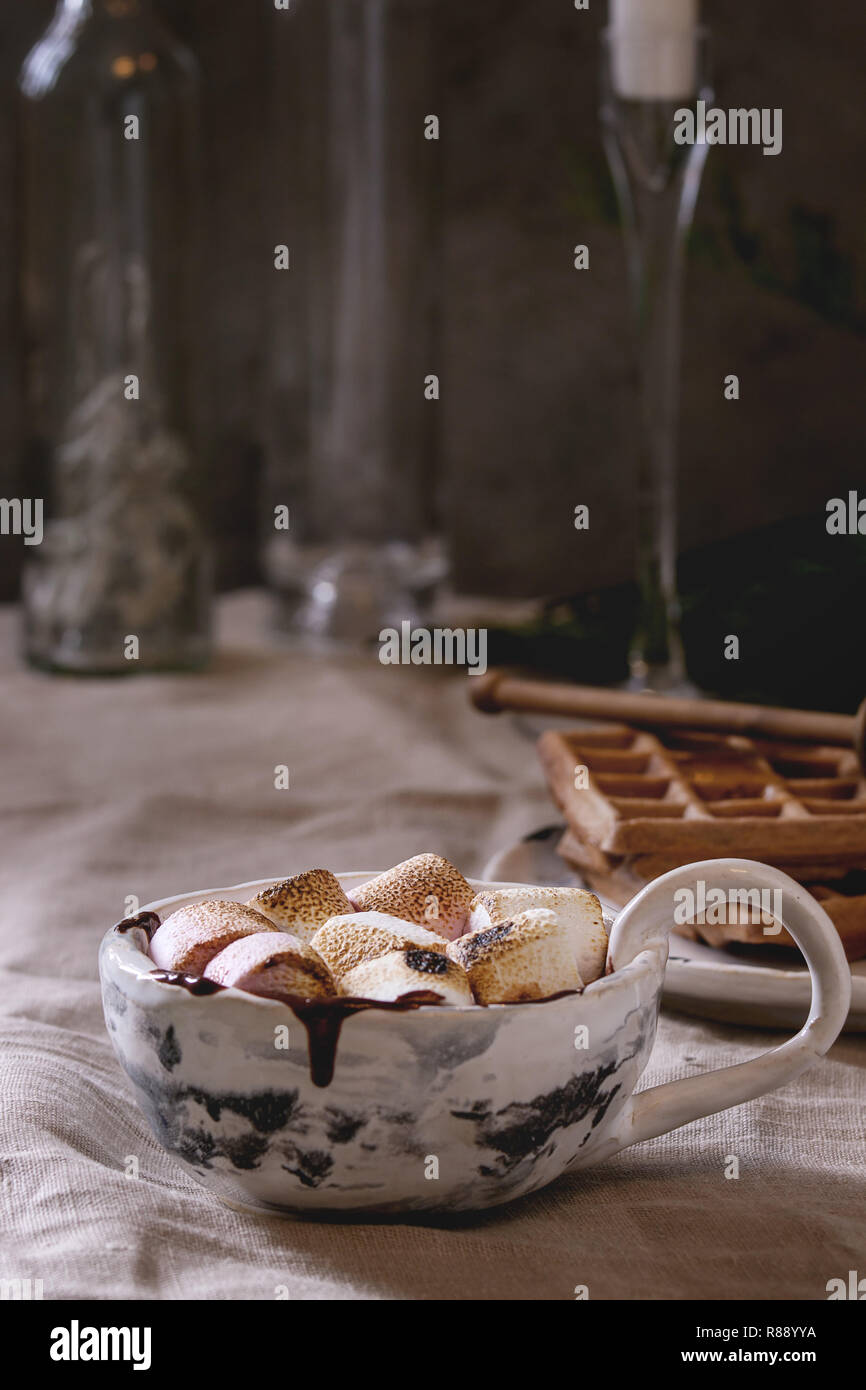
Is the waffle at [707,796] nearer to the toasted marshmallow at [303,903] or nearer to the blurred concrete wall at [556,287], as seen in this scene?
the toasted marshmallow at [303,903]

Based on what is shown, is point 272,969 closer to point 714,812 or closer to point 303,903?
point 303,903

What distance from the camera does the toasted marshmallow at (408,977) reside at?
0.38m

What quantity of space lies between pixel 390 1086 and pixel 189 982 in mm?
59

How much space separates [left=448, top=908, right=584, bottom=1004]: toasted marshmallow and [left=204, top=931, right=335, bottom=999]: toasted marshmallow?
0.13 ft

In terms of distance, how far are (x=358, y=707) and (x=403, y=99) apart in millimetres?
541

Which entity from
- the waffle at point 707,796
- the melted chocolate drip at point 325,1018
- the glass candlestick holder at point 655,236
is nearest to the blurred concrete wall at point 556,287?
the glass candlestick holder at point 655,236

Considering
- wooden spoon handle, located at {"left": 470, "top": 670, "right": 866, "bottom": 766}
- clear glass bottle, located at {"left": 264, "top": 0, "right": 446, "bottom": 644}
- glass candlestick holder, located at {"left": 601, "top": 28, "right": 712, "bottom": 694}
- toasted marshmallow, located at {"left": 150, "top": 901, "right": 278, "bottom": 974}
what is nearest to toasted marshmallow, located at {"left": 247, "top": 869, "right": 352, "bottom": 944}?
toasted marshmallow, located at {"left": 150, "top": 901, "right": 278, "bottom": 974}

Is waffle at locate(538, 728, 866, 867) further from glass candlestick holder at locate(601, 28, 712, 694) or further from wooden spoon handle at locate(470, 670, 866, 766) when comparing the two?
glass candlestick holder at locate(601, 28, 712, 694)

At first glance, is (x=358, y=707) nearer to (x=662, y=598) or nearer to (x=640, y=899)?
(x=662, y=598)

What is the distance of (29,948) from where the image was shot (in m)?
0.63

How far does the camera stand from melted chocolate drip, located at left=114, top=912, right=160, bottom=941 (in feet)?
1.42

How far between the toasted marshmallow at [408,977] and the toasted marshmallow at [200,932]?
3 cm

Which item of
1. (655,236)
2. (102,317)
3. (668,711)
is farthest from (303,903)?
(102,317)
